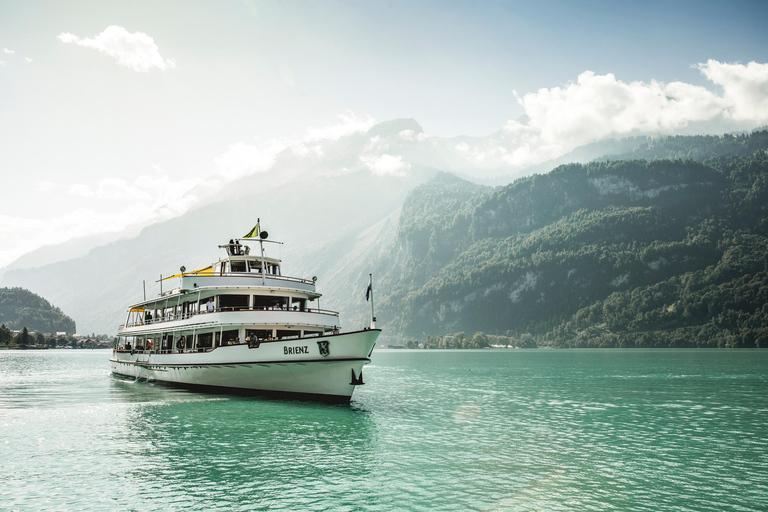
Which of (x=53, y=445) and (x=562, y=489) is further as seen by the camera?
(x=53, y=445)

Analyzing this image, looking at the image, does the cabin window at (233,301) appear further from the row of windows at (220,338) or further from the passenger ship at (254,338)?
the row of windows at (220,338)

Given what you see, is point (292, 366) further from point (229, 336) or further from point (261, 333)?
point (229, 336)

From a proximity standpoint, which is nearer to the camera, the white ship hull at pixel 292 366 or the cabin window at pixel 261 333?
the white ship hull at pixel 292 366

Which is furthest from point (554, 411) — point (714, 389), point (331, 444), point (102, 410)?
point (102, 410)

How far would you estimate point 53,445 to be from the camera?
21.6 meters

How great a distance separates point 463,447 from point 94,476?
12.9 meters

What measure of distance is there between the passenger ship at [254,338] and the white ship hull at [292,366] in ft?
0.18

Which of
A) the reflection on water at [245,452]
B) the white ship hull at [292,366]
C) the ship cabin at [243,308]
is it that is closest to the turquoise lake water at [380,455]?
the reflection on water at [245,452]

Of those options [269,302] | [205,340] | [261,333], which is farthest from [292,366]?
[205,340]

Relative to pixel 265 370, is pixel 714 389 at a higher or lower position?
lower

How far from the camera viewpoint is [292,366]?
3095 cm

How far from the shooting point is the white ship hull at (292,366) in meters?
29.8

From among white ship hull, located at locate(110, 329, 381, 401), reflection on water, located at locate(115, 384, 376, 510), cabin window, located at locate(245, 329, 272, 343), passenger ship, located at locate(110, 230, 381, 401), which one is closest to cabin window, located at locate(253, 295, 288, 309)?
passenger ship, located at locate(110, 230, 381, 401)

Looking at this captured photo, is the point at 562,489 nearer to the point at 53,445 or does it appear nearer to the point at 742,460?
the point at 742,460
